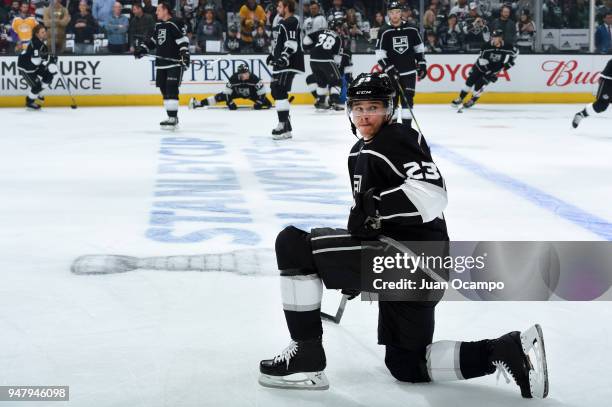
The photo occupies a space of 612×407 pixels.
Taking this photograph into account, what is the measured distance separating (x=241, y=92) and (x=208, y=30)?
1.32 meters

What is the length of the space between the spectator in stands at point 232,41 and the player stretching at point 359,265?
12.5 metres

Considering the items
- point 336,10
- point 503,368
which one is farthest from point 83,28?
point 503,368

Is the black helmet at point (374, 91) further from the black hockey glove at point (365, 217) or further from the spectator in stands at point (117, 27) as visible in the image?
the spectator in stands at point (117, 27)

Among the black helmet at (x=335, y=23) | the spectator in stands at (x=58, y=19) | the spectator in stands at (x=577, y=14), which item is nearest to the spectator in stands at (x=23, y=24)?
the spectator in stands at (x=58, y=19)

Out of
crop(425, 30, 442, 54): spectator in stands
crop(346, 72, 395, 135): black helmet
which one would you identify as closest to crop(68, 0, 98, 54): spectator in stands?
crop(425, 30, 442, 54): spectator in stands

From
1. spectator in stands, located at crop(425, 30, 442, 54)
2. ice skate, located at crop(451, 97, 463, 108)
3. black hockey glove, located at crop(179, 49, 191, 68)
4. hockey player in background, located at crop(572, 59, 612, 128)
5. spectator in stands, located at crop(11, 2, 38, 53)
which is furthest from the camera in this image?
spectator in stands, located at crop(425, 30, 442, 54)

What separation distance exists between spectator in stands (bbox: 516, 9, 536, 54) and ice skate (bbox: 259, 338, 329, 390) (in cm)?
1293

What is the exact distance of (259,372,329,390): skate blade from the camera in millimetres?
3061

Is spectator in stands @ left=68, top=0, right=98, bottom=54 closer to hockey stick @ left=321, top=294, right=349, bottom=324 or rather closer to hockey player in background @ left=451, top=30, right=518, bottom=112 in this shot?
hockey player in background @ left=451, top=30, right=518, bottom=112

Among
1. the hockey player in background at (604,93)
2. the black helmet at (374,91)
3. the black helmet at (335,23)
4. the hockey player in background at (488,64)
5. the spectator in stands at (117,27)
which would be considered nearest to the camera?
the black helmet at (374,91)

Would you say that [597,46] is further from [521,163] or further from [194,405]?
[194,405]

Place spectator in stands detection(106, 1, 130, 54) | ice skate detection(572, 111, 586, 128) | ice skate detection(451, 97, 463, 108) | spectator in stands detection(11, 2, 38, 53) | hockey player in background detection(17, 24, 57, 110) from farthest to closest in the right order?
spectator in stands detection(106, 1, 130, 54) < spectator in stands detection(11, 2, 38, 53) < ice skate detection(451, 97, 463, 108) < hockey player in background detection(17, 24, 57, 110) < ice skate detection(572, 111, 586, 128)

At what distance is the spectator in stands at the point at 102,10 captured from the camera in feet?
49.9

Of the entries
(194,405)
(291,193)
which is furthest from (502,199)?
(194,405)
